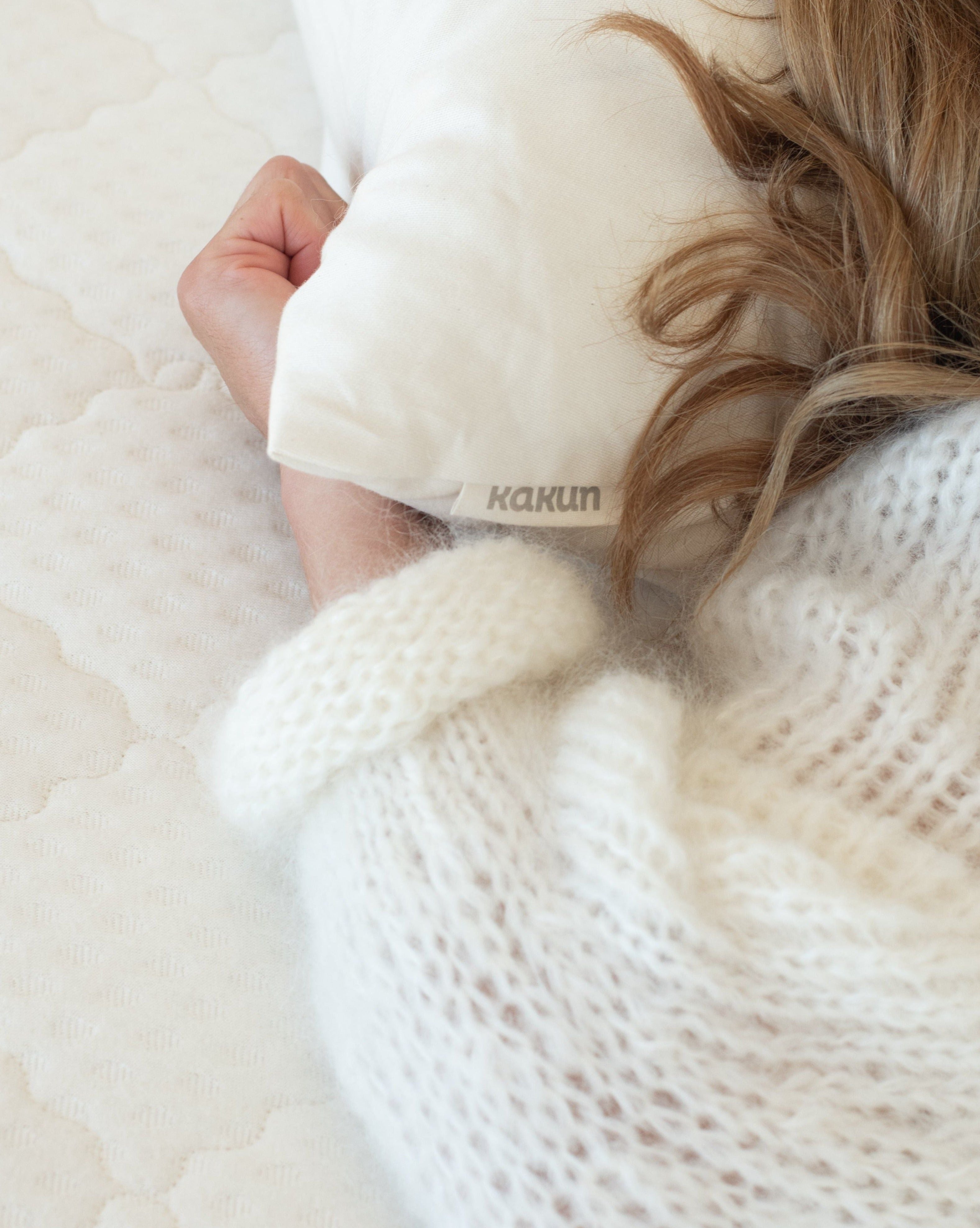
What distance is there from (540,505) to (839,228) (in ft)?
0.51

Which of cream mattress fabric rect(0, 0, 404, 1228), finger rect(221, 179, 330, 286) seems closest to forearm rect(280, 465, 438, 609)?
cream mattress fabric rect(0, 0, 404, 1228)

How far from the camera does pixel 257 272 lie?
0.56 meters

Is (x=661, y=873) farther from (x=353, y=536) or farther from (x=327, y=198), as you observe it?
(x=327, y=198)

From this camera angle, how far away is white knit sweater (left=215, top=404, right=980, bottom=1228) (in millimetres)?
337

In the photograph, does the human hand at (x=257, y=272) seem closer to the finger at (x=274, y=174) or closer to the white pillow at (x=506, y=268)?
the finger at (x=274, y=174)

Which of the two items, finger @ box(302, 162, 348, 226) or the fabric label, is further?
finger @ box(302, 162, 348, 226)

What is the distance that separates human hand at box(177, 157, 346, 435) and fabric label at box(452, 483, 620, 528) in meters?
0.15

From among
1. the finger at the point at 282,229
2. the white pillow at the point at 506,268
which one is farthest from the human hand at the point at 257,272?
the white pillow at the point at 506,268

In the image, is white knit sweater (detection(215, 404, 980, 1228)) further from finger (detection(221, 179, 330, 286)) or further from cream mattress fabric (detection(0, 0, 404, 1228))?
finger (detection(221, 179, 330, 286))

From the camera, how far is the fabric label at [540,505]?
427 mm

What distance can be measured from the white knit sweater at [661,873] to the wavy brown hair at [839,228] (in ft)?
0.13

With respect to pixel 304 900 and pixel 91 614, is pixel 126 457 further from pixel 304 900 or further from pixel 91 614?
pixel 304 900

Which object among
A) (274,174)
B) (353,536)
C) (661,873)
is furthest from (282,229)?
(661,873)

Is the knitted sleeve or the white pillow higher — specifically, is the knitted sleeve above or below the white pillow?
below
